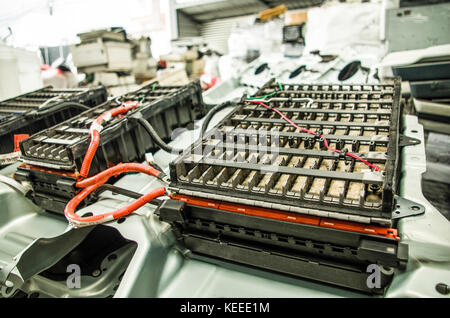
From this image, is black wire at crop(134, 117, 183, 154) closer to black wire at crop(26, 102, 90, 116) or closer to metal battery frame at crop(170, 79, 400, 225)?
metal battery frame at crop(170, 79, 400, 225)

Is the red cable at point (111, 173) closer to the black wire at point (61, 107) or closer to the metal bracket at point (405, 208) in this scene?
the metal bracket at point (405, 208)

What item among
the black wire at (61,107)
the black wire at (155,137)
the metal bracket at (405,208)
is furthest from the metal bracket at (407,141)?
the black wire at (61,107)

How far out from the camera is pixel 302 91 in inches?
77.0

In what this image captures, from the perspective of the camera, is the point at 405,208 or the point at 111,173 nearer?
the point at 405,208

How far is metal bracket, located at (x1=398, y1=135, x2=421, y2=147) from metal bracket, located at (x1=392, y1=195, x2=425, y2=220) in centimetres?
56

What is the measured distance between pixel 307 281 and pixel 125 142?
137 centimetres

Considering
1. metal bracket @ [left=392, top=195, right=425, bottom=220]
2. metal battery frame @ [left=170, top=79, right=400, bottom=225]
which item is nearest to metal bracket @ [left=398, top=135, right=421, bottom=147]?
metal battery frame @ [left=170, top=79, right=400, bottom=225]

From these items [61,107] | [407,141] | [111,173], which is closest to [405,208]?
[407,141]

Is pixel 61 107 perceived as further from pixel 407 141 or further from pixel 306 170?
pixel 407 141

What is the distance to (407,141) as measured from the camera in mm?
1648

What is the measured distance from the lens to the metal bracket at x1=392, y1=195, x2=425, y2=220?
1112mm

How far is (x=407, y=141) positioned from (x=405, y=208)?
663mm

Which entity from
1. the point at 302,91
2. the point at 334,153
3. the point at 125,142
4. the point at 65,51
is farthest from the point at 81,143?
the point at 65,51

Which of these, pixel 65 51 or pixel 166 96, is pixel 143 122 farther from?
pixel 65 51
